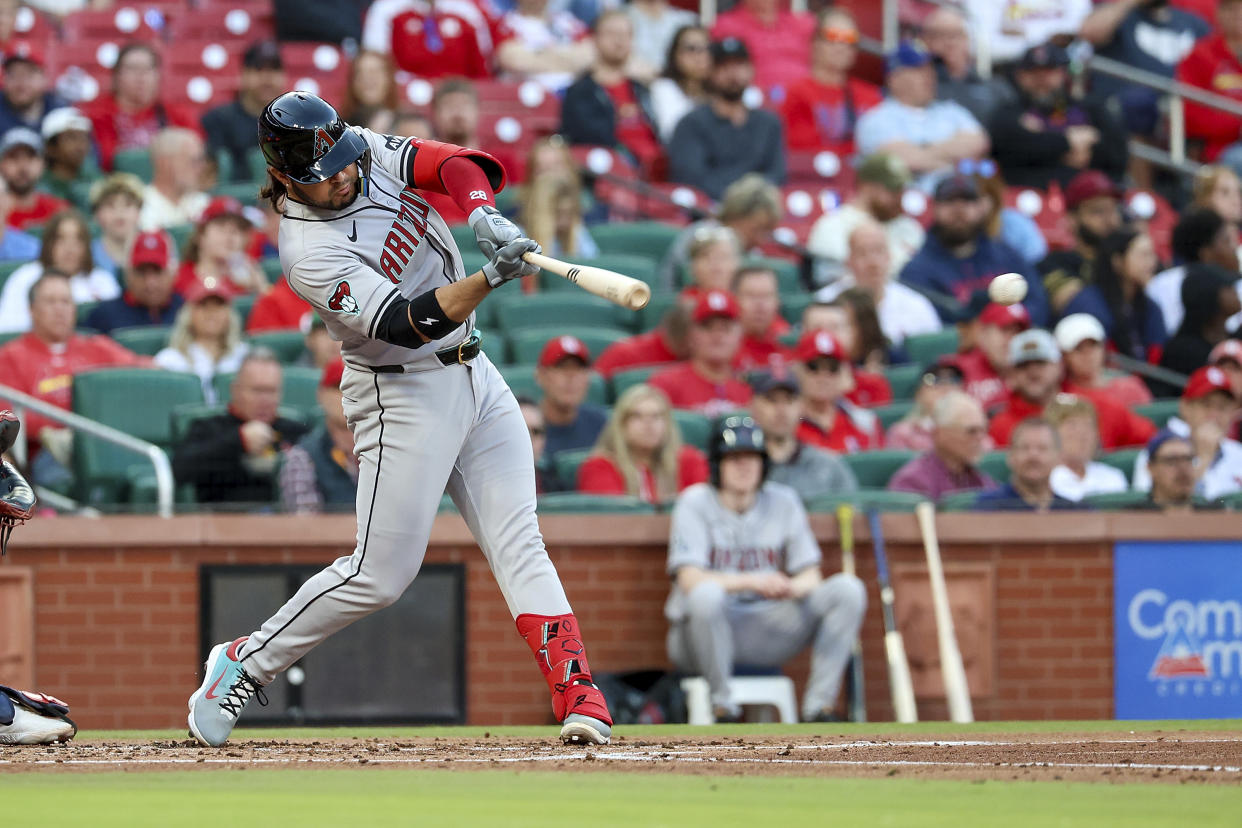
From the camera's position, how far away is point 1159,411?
9930 millimetres

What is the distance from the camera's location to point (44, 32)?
43.7ft

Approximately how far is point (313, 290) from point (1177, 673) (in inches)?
186

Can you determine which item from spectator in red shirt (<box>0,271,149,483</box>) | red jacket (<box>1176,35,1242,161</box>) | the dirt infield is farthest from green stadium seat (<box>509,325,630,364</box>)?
red jacket (<box>1176,35,1242,161</box>)

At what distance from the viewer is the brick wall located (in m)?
8.03

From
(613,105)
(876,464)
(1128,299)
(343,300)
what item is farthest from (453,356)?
(613,105)

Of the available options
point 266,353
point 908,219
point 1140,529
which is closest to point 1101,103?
point 908,219

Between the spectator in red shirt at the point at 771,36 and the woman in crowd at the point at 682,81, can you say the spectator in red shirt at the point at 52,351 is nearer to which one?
the woman in crowd at the point at 682,81

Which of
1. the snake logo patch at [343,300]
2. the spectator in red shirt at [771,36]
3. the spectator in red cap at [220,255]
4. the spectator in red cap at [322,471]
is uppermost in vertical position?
the spectator in red shirt at [771,36]

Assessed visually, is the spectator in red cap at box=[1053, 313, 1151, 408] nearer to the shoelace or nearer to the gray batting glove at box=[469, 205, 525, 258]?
the gray batting glove at box=[469, 205, 525, 258]

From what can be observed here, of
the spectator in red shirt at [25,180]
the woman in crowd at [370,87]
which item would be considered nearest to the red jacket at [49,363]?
the spectator in red shirt at [25,180]

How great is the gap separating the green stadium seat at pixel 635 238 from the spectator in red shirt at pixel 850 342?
4.47 feet

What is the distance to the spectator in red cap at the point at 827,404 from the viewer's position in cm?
909

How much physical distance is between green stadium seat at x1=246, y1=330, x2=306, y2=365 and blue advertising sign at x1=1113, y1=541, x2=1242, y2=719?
4036 mm

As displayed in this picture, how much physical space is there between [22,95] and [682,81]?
166 inches
